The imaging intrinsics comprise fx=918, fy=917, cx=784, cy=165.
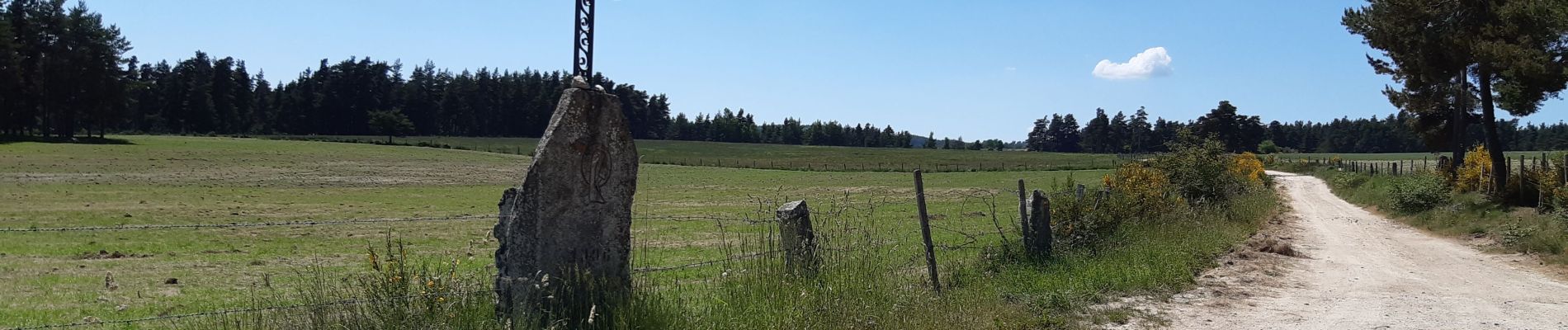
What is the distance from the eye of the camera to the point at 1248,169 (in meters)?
36.1

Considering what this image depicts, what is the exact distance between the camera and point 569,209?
532cm

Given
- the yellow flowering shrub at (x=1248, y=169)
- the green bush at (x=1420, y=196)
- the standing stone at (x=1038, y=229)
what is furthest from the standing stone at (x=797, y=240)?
the yellow flowering shrub at (x=1248, y=169)

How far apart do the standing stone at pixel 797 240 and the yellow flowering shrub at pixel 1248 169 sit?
24.9 meters

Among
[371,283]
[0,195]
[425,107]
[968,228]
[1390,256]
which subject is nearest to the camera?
[371,283]

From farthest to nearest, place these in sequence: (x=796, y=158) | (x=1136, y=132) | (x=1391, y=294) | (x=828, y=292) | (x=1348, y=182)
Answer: (x=1136, y=132) < (x=796, y=158) < (x=1348, y=182) < (x=1391, y=294) < (x=828, y=292)

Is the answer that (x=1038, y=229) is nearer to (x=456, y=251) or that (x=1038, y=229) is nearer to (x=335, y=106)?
(x=456, y=251)

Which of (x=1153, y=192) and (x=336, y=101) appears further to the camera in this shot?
(x=336, y=101)

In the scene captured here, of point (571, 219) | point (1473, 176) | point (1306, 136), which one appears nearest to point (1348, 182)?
point (1473, 176)

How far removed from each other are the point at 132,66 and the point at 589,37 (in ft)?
398

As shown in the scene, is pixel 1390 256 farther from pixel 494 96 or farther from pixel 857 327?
pixel 494 96

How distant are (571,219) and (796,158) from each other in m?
112

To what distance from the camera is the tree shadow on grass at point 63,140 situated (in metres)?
68.9

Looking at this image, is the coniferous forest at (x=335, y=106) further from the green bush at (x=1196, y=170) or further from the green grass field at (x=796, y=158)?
the green bush at (x=1196, y=170)

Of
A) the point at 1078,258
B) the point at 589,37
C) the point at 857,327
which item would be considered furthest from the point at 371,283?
the point at 1078,258
